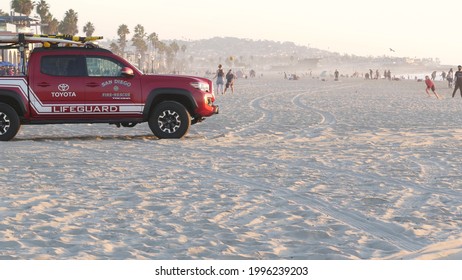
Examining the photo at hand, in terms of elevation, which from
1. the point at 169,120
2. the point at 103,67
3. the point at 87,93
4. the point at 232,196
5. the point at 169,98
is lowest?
the point at 232,196

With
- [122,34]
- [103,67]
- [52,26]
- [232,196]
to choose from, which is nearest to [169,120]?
[103,67]

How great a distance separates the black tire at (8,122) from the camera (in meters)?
15.5

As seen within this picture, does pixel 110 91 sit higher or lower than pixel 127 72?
lower

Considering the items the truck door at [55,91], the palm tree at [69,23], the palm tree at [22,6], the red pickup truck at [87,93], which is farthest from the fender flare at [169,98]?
the palm tree at [69,23]

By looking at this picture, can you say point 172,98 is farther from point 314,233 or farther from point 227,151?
point 314,233

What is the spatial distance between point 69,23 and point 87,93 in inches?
5134

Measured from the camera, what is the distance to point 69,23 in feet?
466

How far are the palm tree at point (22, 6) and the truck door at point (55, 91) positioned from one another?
11192 cm

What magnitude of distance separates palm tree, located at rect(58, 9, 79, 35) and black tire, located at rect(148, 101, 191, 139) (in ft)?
418

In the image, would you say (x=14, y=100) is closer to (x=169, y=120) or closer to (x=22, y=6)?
(x=169, y=120)

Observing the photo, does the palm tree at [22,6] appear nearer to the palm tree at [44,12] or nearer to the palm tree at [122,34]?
the palm tree at [44,12]

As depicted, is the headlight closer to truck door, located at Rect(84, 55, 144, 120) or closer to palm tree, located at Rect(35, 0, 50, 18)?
truck door, located at Rect(84, 55, 144, 120)

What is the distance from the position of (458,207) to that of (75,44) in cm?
1033

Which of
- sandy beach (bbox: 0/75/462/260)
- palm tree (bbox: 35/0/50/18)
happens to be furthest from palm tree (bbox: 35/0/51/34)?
sandy beach (bbox: 0/75/462/260)
